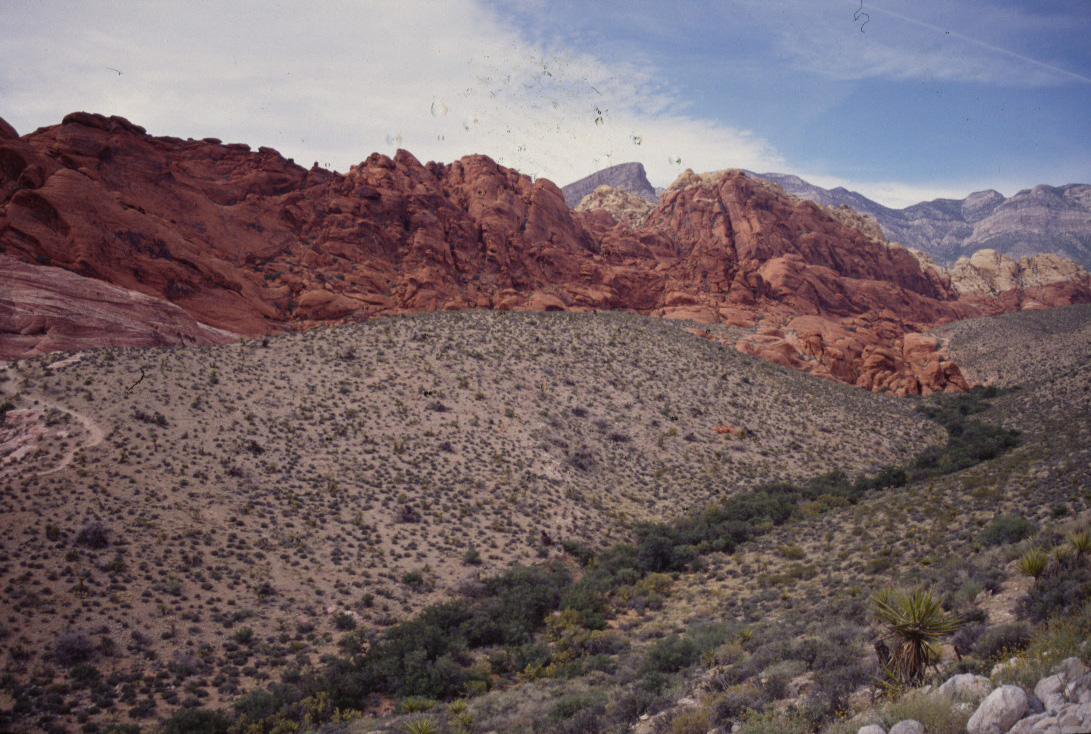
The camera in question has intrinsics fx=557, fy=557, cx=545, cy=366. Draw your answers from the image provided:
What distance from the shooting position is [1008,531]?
1612 cm

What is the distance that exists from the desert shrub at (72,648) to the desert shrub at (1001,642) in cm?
1967

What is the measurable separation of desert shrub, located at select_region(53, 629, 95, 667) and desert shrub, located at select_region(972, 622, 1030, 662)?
19668mm

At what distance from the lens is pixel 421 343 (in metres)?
39.2

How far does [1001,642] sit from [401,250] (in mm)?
→ 66594

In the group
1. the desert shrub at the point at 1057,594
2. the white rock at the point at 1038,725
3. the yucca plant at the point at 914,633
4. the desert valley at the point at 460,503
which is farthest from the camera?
the desert valley at the point at 460,503

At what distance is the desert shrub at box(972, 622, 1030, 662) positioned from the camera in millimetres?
8812

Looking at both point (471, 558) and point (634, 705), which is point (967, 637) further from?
point (471, 558)

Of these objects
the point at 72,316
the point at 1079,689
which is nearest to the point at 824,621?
the point at 1079,689

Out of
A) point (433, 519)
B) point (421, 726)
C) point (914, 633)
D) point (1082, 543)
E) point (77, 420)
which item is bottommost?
point (421, 726)

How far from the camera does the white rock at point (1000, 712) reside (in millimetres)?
6395

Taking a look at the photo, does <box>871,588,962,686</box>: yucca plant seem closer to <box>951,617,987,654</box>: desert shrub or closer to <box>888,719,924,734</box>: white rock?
<box>951,617,987,654</box>: desert shrub

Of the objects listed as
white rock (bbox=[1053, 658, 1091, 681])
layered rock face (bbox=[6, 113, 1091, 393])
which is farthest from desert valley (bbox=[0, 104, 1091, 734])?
layered rock face (bbox=[6, 113, 1091, 393])

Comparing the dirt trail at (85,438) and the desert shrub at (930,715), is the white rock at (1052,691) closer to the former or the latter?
the desert shrub at (930,715)

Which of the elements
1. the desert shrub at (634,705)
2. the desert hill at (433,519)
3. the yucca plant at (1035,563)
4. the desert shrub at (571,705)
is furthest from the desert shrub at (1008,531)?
the desert shrub at (571,705)
